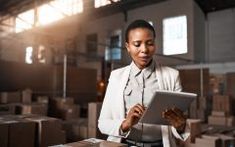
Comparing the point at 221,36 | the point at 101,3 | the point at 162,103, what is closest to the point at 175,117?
the point at 162,103

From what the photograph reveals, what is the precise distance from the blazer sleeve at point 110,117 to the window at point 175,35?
7.06 meters

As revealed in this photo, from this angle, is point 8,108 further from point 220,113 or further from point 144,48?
point 220,113

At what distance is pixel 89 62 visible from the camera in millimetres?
9648

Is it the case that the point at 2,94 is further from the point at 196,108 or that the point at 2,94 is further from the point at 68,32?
the point at 68,32

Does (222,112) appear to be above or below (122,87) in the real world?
below

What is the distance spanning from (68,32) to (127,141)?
9696mm

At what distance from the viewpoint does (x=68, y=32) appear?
10531mm

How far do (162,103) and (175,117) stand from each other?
73 mm

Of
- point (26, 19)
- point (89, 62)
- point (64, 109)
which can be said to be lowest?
point (64, 109)

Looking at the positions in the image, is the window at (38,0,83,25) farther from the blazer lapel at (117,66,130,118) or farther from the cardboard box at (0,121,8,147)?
the blazer lapel at (117,66,130,118)

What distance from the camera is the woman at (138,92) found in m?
1.15

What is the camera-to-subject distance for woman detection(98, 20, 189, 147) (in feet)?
3.77

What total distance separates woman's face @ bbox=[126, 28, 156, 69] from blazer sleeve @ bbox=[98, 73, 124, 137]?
0.18m

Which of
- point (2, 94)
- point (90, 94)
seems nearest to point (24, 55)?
point (90, 94)
